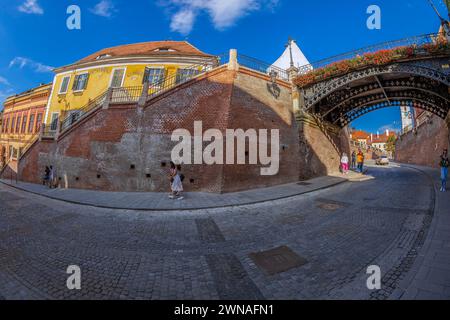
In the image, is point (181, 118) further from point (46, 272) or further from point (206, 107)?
point (46, 272)

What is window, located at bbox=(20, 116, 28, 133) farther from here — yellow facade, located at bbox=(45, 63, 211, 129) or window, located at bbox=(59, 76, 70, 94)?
window, located at bbox=(59, 76, 70, 94)

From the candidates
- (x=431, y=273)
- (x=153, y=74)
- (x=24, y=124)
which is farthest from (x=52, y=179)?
(x=24, y=124)

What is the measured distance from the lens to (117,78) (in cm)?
2025

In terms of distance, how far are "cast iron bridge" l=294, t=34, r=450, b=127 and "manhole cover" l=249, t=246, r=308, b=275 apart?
1416 centimetres

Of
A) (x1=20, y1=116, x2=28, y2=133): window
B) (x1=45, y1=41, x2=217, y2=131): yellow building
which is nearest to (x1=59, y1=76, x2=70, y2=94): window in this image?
(x1=45, y1=41, x2=217, y2=131): yellow building

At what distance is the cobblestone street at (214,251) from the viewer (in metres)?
3.13

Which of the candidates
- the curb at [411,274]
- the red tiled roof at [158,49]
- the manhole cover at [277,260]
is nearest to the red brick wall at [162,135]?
the manhole cover at [277,260]

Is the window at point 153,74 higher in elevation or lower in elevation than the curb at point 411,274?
higher

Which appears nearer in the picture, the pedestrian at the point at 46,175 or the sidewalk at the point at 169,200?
the sidewalk at the point at 169,200

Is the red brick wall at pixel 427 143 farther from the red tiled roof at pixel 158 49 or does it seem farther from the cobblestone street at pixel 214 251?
the red tiled roof at pixel 158 49

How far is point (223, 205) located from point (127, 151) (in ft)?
25.2

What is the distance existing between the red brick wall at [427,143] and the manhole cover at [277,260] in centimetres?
2329

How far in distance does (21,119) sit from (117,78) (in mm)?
20622
